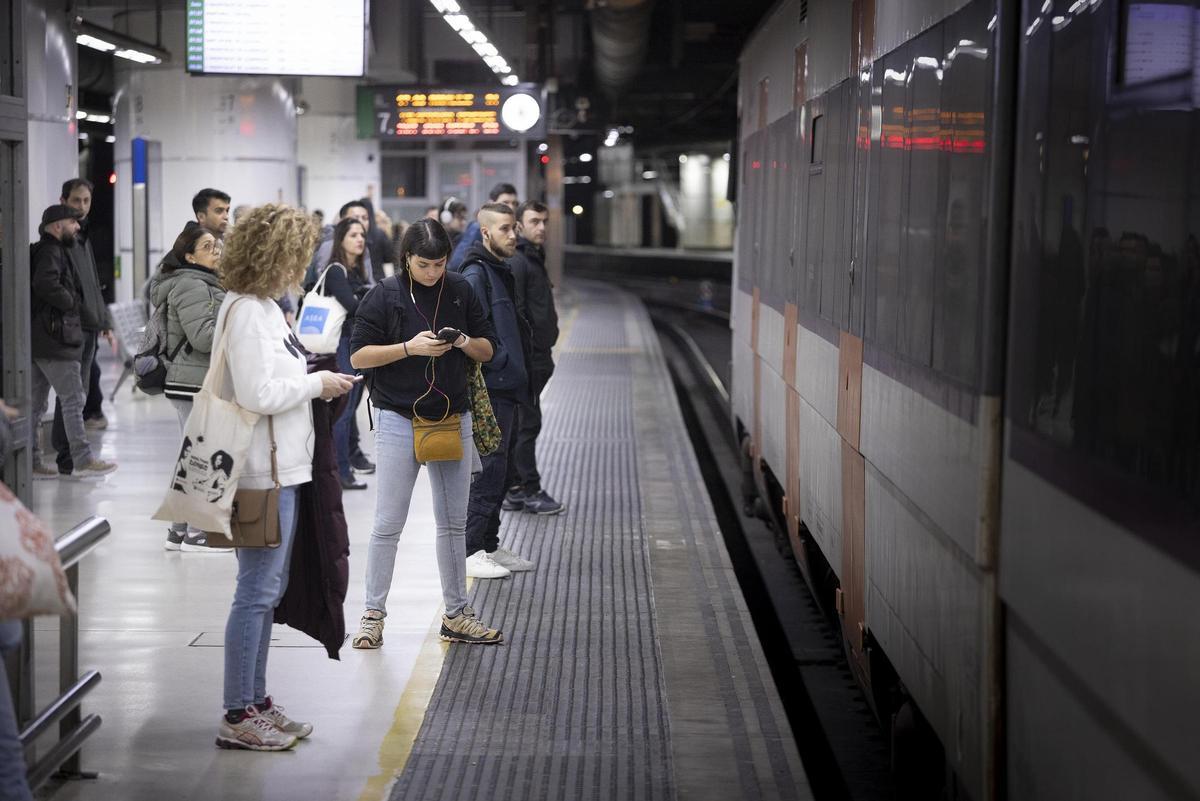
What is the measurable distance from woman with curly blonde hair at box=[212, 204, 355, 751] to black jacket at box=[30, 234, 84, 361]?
5259 millimetres

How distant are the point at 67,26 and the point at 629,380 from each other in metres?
7.43

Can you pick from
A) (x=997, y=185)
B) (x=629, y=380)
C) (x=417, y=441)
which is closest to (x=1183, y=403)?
(x=997, y=185)

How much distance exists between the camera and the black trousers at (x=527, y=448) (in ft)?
29.3

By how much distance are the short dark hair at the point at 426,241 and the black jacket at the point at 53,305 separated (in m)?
4.50

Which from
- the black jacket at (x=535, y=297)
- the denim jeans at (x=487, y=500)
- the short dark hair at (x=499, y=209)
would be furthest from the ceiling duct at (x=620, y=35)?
the denim jeans at (x=487, y=500)

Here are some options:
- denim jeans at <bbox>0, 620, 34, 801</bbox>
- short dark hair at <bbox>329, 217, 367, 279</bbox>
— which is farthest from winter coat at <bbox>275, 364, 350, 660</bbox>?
short dark hair at <bbox>329, 217, 367, 279</bbox>

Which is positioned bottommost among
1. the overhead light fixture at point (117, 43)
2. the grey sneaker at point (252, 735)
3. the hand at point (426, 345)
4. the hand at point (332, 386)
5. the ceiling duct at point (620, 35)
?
the grey sneaker at point (252, 735)

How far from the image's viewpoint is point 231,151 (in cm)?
1689

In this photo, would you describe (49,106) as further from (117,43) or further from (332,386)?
(332,386)

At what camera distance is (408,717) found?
538 centimetres

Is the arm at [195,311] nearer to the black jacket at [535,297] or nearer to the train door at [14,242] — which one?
the black jacket at [535,297]

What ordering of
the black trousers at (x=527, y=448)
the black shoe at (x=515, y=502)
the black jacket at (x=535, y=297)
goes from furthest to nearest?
the black shoe at (x=515, y=502) < the black trousers at (x=527, y=448) < the black jacket at (x=535, y=297)

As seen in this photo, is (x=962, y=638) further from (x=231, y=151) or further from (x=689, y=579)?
(x=231, y=151)

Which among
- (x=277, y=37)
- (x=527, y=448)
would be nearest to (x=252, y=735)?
(x=527, y=448)
